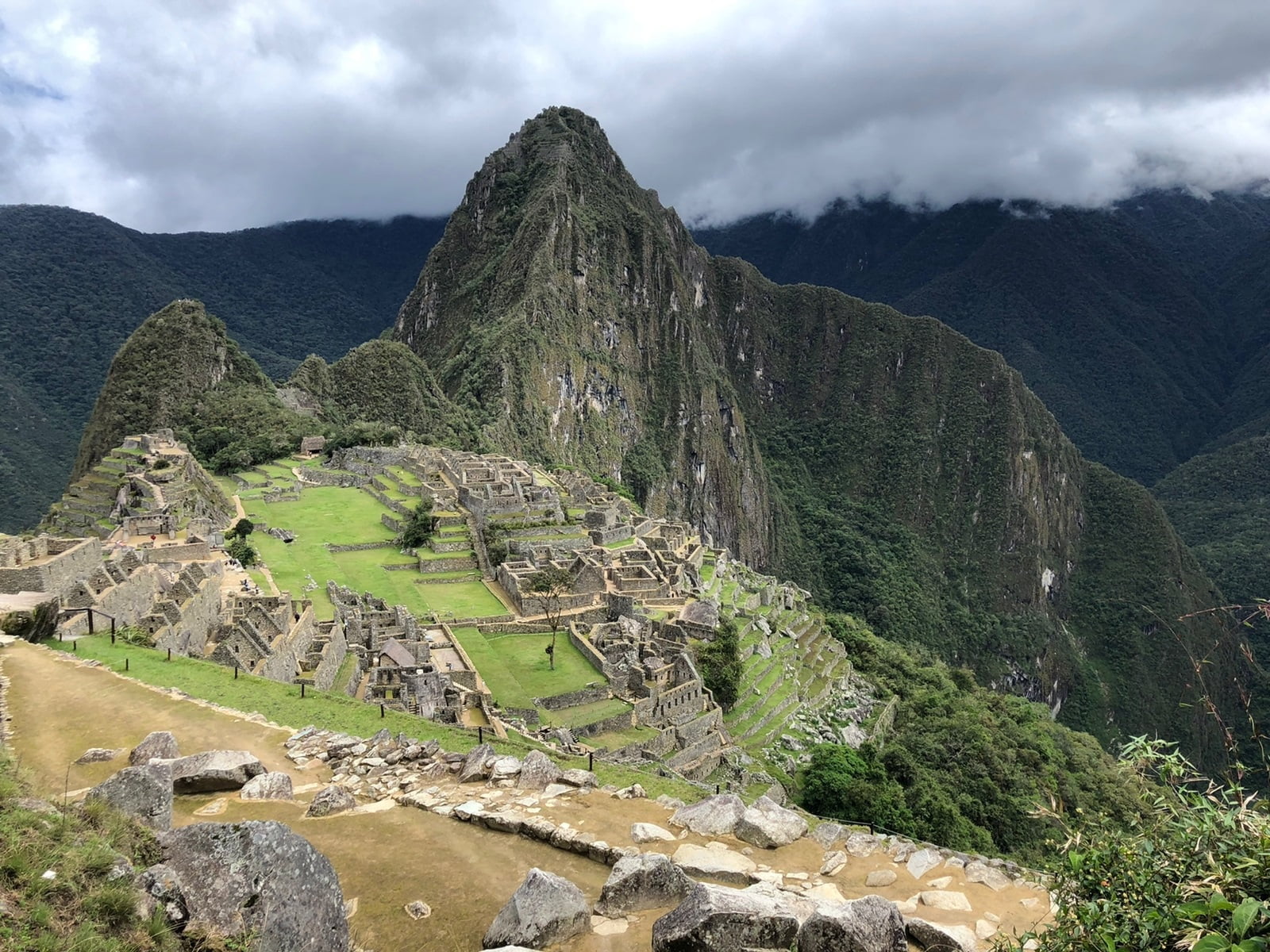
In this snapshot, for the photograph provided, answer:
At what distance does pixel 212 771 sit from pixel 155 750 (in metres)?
1.01

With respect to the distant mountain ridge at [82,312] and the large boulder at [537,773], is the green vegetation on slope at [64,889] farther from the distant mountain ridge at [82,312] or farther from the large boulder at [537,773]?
the distant mountain ridge at [82,312]

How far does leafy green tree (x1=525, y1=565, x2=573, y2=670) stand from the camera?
100 ft

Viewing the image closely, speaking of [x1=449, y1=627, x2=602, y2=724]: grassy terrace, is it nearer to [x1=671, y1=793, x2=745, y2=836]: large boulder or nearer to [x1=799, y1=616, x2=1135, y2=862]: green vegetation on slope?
[x1=799, y1=616, x2=1135, y2=862]: green vegetation on slope

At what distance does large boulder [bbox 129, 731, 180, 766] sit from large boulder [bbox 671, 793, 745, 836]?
5.92 metres

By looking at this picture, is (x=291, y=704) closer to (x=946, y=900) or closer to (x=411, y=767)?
(x=411, y=767)

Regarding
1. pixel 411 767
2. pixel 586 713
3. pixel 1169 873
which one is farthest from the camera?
pixel 586 713

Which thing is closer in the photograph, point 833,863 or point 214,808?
point 833,863

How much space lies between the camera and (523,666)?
26.1 m

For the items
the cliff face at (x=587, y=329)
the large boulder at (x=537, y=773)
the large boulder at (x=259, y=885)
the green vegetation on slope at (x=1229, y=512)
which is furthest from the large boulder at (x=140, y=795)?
the green vegetation on slope at (x=1229, y=512)

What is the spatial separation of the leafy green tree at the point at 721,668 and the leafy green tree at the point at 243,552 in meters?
18.1

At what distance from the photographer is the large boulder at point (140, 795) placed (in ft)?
22.2

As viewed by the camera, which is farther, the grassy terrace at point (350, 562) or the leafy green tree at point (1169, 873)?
the grassy terrace at point (350, 562)

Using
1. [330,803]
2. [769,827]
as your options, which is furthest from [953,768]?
[330,803]

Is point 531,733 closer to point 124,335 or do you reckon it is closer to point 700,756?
point 700,756
